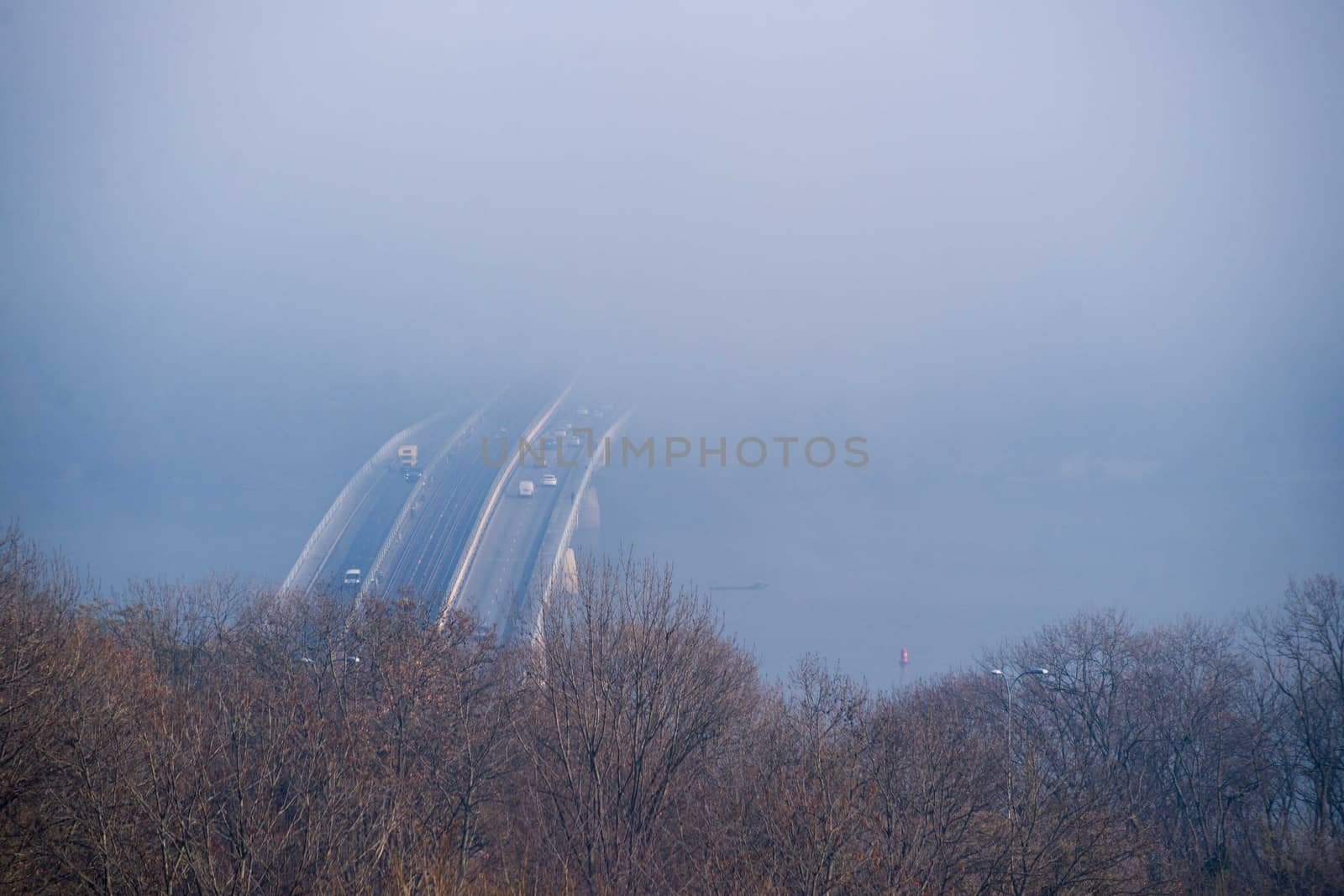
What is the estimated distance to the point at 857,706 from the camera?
16.7 metres

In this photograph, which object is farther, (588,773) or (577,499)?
(577,499)

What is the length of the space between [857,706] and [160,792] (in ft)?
38.4

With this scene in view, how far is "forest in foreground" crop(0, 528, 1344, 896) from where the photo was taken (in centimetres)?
1001

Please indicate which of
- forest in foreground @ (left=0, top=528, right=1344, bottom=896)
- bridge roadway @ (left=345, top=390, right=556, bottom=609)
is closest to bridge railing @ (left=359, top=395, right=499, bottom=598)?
bridge roadway @ (left=345, top=390, right=556, bottom=609)

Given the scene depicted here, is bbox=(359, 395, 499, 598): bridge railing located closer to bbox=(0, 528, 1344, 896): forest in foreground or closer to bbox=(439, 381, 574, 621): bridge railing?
bbox=(439, 381, 574, 621): bridge railing

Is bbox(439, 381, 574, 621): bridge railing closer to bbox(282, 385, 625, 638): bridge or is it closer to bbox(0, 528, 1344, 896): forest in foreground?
bbox(282, 385, 625, 638): bridge

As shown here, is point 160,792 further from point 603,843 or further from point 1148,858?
point 1148,858

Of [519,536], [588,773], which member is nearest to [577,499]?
[519,536]

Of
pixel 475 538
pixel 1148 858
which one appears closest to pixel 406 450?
pixel 475 538

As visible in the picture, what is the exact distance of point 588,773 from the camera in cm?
1417

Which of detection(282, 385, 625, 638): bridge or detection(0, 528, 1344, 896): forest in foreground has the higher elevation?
detection(282, 385, 625, 638): bridge

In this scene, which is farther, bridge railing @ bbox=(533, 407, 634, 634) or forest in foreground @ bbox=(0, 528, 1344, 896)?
bridge railing @ bbox=(533, 407, 634, 634)

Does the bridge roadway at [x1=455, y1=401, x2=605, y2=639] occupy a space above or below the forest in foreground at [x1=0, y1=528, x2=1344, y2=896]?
above

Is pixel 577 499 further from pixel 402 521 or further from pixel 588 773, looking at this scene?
pixel 588 773
